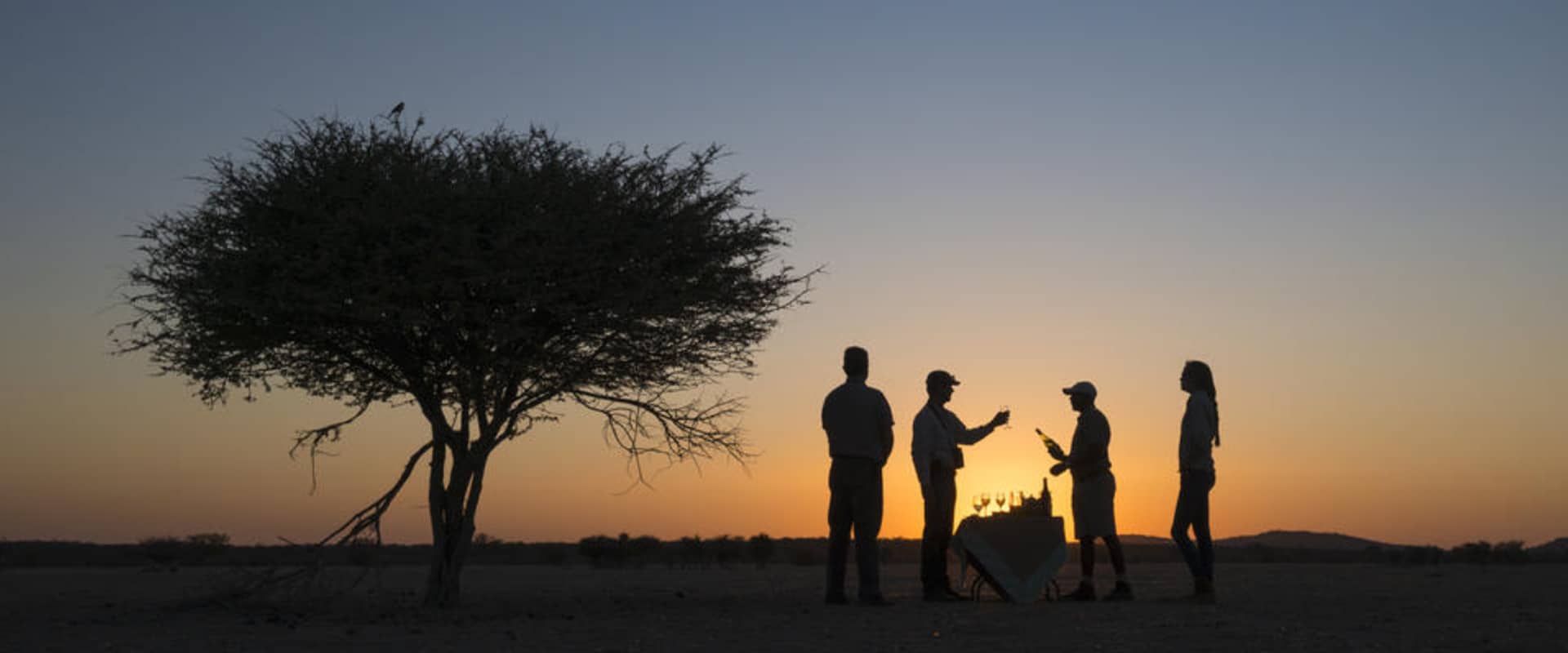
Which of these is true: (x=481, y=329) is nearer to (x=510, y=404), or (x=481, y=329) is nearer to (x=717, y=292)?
(x=510, y=404)

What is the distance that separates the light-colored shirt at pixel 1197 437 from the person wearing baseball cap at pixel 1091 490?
1000mm

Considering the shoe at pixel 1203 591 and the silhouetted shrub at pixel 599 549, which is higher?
the silhouetted shrub at pixel 599 549

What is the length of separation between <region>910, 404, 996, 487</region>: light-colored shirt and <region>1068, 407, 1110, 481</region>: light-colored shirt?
3.17ft

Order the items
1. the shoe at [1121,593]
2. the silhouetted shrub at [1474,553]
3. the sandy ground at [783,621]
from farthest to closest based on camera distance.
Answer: the silhouetted shrub at [1474,553], the shoe at [1121,593], the sandy ground at [783,621]

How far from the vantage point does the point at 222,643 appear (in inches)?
531

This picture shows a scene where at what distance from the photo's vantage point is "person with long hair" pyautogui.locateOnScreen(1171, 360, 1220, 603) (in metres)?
16.4

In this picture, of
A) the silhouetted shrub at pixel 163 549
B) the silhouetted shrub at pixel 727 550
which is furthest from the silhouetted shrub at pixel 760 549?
the silhouetted shrub at pixel 163 549

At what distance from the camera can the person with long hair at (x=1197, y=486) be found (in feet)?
53.8

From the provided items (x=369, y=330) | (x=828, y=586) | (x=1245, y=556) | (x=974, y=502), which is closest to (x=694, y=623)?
(x=828, y=586)

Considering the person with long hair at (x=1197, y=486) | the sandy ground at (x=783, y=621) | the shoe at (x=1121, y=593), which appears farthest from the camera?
the shoe at (x=1121, y=593)

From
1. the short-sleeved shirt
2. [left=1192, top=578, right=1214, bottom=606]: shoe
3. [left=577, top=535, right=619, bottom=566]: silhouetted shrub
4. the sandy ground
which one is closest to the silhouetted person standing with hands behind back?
the short-sleeved shirt

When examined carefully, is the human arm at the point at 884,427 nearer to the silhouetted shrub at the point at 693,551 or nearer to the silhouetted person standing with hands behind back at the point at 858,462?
the silhouetted person standing with hands behind back at the point at 858,462

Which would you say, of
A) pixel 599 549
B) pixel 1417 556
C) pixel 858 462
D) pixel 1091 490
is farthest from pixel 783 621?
pixel 1417 556

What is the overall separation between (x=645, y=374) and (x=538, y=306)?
2.38 meters
